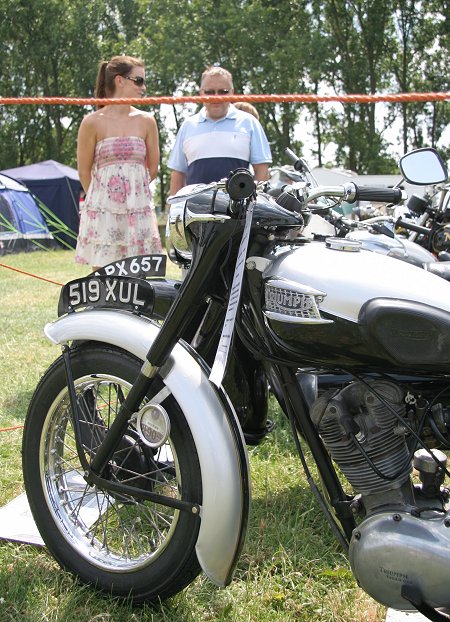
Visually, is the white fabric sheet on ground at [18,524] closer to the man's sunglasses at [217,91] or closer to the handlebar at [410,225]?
the man's sunglasses at [217,91]

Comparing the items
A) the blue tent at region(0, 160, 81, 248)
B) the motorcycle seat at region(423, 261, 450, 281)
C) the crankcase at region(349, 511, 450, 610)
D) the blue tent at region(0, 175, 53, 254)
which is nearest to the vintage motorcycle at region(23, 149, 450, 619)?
the crankcase at region(349, 511, 450, 610)

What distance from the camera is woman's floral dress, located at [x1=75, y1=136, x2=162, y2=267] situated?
4008 millimetres

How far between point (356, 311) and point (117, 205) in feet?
9.03

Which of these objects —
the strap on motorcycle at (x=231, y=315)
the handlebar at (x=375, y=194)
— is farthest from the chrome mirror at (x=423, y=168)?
the strap on motorcycle at (x=231, y=315)

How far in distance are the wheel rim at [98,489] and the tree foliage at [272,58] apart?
2537cm

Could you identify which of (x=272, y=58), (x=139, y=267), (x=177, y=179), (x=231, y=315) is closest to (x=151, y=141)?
(x=177, y=179)

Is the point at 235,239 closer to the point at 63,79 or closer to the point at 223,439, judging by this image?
the point at 223,439

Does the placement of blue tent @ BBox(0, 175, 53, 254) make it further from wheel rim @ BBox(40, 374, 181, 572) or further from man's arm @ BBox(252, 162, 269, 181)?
wheel rim @ BBox(40, 374, 181, 572)

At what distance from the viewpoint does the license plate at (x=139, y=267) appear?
2.07m

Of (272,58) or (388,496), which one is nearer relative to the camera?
(388,496)

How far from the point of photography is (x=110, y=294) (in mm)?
1919

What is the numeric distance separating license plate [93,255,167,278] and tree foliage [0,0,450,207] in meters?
25.1

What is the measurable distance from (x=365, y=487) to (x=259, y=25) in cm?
2775

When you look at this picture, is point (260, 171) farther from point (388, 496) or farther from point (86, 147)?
point (388, 496)
